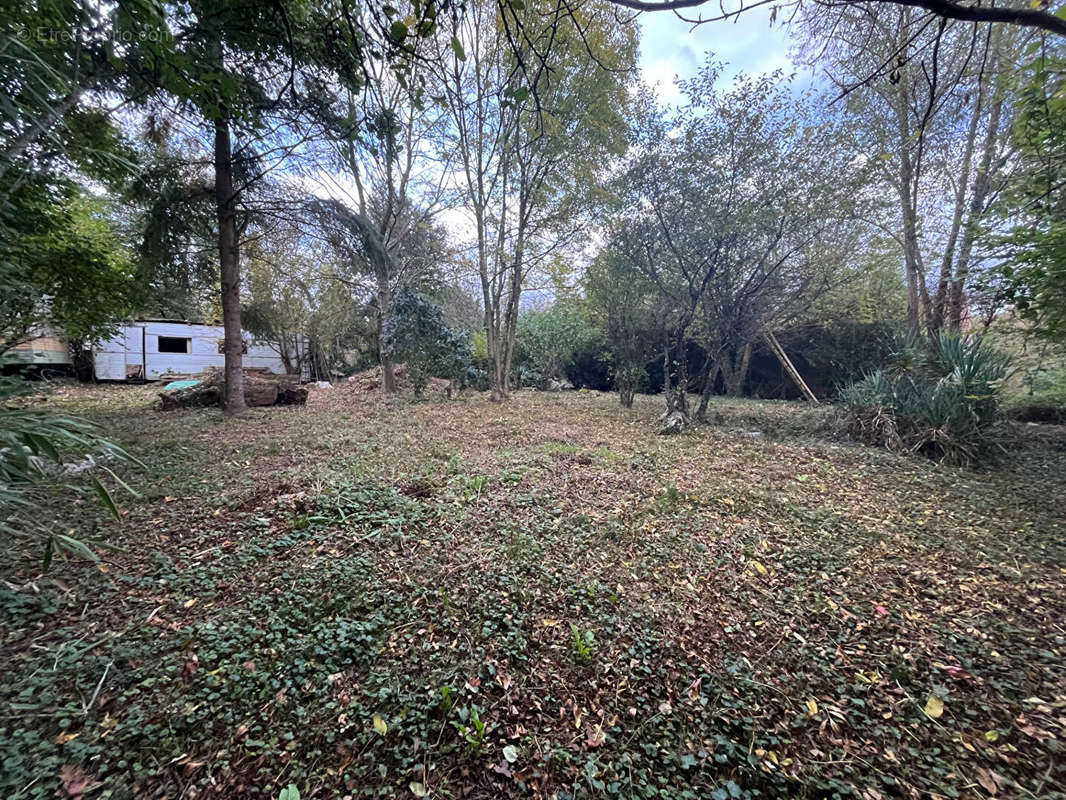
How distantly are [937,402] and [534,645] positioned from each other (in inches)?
211

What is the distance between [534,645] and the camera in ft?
5.16

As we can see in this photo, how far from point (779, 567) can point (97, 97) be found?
653 cm

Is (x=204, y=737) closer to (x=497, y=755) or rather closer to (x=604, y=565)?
(x=497, y=755)

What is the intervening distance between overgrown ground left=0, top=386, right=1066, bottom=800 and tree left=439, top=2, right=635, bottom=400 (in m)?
6.04

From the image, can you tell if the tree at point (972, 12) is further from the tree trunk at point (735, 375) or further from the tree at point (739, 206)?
the tree trunk at point (735, 375)

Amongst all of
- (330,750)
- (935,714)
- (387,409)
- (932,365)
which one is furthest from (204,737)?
(932,365)

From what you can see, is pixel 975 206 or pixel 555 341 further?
pixel 555 341

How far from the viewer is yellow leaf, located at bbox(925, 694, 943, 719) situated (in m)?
1.32

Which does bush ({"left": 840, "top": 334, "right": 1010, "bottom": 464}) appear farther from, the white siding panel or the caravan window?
the caravan window

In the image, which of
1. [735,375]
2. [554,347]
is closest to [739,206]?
[735,375]

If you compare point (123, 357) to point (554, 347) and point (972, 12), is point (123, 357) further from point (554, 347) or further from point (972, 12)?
point (972, 12)

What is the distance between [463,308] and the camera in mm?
15023

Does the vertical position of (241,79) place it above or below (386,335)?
above

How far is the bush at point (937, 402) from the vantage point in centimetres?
417
